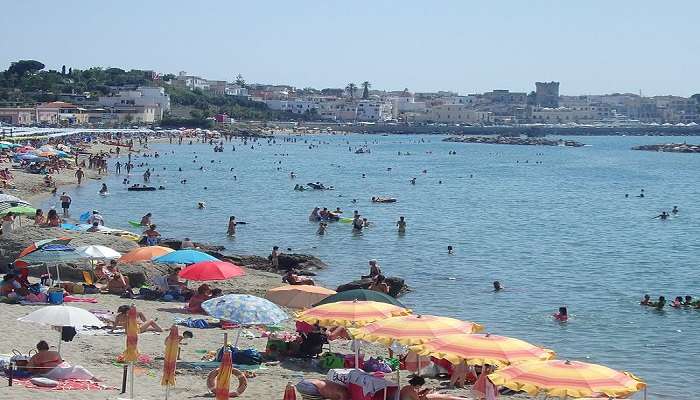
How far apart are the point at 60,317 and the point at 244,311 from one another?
250 cm

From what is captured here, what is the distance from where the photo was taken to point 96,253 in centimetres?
1836

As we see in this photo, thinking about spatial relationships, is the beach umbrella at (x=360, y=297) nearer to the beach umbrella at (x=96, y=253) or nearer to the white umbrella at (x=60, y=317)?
the white umbrella at (x=60, y=317)

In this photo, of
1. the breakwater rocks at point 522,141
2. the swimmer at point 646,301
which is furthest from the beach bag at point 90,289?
the breakwater rocks at point 522,141

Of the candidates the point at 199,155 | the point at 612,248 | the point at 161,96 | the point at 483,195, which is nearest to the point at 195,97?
the point at 161,96

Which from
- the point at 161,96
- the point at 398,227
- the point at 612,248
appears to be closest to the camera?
the point at 612,248

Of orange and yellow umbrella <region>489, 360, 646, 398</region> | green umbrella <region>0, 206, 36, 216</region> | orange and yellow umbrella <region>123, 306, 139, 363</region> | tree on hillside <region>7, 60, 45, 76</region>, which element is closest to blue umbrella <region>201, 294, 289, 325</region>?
orange and yellow umbrella <region>123, 306, 139, 363</region>

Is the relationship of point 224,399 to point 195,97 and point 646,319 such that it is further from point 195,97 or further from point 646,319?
point 195,97

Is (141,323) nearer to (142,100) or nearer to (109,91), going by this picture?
(142,100)

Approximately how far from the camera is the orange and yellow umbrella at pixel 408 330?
460 inches

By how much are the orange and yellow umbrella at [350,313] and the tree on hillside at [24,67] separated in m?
162

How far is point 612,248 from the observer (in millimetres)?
35125

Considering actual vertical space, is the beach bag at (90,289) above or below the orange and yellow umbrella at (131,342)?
below

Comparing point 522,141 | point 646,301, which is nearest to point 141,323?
point 646,301

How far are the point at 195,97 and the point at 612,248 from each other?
5892 inches
